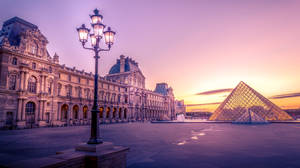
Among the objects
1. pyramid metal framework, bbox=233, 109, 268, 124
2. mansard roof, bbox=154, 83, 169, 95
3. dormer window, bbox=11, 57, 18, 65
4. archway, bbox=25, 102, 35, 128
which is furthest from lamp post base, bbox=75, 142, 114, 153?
mansard roof, bbox=154, 83, 169, 95

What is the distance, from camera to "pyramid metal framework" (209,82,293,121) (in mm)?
41125

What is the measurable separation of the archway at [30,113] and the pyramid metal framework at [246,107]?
41.3 metres

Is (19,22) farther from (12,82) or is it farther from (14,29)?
(12,82)

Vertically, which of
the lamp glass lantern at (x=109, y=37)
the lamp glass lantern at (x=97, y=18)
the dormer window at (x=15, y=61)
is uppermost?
the dormer window at (x=15, y=61)

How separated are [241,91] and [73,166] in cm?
4837

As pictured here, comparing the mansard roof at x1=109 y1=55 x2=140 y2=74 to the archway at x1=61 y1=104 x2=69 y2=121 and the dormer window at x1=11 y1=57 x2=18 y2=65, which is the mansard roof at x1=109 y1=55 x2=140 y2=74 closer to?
the archway at x1=61 y1=104 x2=69 y2=121

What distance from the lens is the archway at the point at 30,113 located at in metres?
29.0

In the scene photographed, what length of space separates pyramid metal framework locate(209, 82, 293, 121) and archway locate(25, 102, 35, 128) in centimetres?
4126

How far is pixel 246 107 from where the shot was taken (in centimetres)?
4275

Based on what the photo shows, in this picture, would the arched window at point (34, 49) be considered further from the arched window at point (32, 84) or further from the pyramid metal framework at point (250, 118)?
the pyramid metal framework at point (250, 118)

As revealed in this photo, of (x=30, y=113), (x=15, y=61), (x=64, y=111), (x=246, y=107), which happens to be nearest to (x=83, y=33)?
(x=15, y=61)

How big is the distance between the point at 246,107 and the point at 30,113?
4516 cm

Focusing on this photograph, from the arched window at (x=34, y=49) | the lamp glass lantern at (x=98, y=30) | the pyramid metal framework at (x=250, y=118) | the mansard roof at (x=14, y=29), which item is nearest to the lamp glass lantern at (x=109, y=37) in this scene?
the lamp glass lantern at (x=98, y=30)

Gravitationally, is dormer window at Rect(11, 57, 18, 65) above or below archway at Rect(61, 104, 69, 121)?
above
